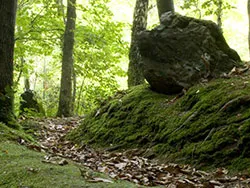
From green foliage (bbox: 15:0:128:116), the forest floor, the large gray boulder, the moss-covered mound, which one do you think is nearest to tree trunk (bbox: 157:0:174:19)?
the large gray boulder

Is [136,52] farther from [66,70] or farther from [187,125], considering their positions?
[187,125]

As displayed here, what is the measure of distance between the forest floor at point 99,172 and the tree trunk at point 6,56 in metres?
1.06

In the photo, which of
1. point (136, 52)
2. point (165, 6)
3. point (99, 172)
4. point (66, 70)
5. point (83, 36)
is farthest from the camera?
point (83, 36)

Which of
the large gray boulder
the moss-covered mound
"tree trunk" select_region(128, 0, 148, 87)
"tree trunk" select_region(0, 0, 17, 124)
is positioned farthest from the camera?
"tree trunk" select_region(128, 0, 148, 87)

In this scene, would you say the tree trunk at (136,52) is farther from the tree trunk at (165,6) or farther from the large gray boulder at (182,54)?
the large gray boulder at (182,54)

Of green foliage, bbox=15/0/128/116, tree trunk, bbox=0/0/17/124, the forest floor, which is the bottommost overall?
the forest floor

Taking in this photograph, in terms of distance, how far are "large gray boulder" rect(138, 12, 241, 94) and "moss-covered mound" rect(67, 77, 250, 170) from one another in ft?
1.21

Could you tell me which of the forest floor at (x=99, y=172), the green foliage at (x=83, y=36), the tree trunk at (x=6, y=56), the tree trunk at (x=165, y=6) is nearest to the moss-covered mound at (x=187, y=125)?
the forest floor at (x=99, y=172)

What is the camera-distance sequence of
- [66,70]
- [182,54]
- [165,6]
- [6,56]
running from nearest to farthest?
[6,56] → [182,54] → [165,6] → [66,70]

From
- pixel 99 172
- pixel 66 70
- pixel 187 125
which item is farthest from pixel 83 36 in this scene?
pixel 99 172

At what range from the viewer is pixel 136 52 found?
974 centimetres

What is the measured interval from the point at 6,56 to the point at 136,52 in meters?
4.63

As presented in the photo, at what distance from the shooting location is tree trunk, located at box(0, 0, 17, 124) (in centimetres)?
589

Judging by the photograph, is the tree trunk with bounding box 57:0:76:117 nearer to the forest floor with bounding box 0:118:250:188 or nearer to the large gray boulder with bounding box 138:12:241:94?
the large gray boulder with bounding box 138:12:241:94
